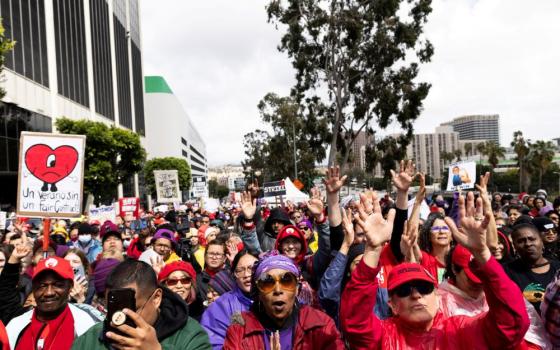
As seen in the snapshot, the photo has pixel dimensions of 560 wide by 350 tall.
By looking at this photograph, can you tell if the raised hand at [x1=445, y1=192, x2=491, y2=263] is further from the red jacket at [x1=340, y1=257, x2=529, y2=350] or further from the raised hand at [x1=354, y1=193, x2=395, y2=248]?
the raised hand at [x1=354, y1=193, x2=395, y2=248]

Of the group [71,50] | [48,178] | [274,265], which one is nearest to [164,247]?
[48,178]

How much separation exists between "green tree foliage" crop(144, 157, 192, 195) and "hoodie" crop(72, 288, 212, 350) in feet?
206

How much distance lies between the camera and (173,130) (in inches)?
3605

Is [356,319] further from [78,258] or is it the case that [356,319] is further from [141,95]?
[141,95]

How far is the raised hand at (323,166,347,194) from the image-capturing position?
3893mm

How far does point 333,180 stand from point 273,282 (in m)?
1.50

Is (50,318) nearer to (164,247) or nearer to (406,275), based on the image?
(406,275)

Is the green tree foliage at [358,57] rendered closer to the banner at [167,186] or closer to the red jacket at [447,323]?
the banner at [167,186]

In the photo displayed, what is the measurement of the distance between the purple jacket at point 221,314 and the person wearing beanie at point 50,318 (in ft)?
2.49

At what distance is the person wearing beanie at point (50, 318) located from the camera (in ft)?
9.43

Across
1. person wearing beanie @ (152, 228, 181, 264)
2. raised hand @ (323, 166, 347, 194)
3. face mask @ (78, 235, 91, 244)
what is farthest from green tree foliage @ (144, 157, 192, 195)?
raised hand @ (323, 166, 347, 194)

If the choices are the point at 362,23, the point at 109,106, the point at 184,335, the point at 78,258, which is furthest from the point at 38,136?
the point at 109,106

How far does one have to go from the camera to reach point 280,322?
2637mm

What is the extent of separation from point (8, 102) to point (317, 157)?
15.7 meters
